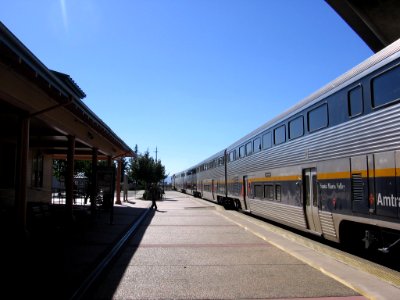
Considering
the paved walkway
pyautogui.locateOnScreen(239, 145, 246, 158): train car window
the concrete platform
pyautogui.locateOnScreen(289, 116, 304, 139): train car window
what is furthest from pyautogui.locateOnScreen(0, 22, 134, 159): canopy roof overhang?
pyautogui.locateOnScreen(239, 145, 246, 158): train car window

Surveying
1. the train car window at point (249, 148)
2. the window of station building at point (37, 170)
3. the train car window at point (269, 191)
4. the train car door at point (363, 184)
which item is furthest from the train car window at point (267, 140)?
the window of station building at point (37, 170)

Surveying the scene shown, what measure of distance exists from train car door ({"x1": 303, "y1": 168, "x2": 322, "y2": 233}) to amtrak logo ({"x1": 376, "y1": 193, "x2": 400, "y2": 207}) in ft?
10.5

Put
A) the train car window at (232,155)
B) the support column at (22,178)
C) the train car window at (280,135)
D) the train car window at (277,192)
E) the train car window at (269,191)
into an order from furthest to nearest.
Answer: the train car window at (232,155) < the train car window at (269,191) < the train car window at (277,192) < the train car window at (280,135) < the support column at (22,178)

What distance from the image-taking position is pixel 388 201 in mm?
7562

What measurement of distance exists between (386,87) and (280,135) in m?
6.57

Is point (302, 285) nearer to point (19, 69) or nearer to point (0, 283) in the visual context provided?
point (0, 283)

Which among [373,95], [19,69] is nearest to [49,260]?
[19,69]

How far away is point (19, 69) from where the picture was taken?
29.2 ft

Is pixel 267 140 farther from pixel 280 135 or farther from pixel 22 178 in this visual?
pixel 22 178

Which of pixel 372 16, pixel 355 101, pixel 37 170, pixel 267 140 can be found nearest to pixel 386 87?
pixel 355 101

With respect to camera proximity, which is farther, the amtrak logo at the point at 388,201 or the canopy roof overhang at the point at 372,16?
the canopy roof overhang at the point at 372,16

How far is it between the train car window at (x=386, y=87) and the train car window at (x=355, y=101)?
1.61 ft

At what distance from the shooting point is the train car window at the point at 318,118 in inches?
422

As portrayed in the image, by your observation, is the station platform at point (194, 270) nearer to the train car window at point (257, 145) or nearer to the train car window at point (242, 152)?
the train car window at point (257, 145)
